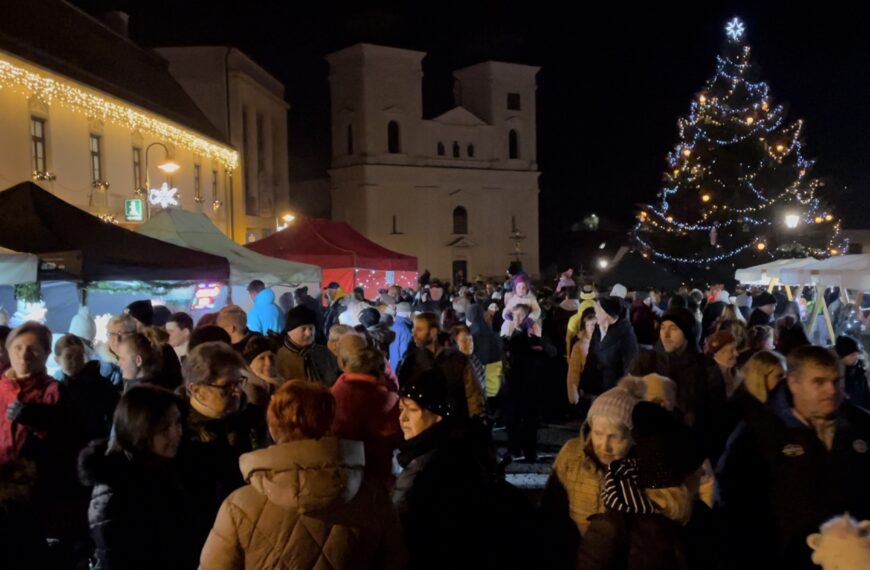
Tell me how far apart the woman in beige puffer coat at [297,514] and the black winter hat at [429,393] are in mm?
810

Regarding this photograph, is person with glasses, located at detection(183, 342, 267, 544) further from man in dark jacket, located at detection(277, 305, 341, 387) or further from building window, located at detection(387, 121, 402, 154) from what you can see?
building window, located at detection(387, 121, 402, 154)

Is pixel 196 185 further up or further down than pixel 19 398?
further up

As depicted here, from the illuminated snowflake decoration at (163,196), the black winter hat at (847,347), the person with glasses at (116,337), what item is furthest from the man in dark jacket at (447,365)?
the illuminated snowflake decoration at (163,196)

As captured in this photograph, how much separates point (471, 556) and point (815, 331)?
12.1m

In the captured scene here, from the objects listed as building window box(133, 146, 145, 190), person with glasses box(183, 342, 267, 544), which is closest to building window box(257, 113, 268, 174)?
building window box(133, 146, 145, 190)

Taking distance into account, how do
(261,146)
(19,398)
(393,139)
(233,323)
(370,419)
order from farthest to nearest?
(393,139)
(261,146)
(233,323)
(19,398)
(370,419)

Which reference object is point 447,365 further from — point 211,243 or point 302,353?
point 211,243

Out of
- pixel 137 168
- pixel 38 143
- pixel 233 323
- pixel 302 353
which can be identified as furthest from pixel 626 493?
pixel 137 168

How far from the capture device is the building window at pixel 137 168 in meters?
24.0

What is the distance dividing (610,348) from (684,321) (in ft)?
6.29

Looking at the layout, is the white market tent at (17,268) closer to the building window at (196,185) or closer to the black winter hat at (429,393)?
the black winter hat at (429,393)

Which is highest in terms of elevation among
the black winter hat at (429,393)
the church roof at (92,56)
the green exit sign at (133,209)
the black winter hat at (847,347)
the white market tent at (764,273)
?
the church roof at (92,56)

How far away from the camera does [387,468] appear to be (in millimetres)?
4445

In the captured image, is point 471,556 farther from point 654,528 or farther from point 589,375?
point 589,375
